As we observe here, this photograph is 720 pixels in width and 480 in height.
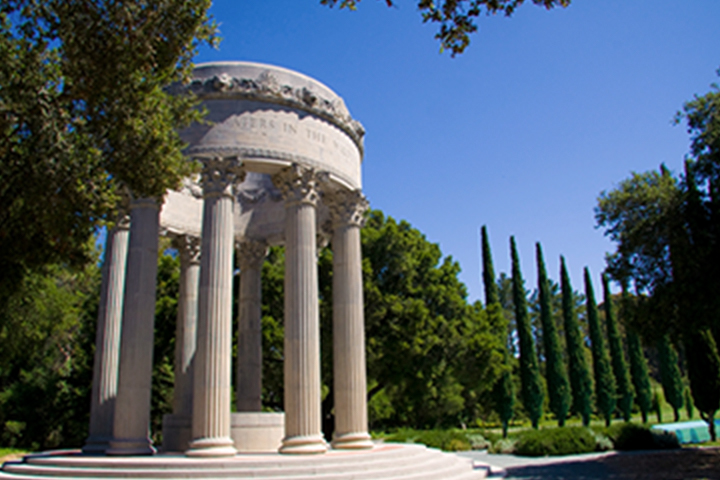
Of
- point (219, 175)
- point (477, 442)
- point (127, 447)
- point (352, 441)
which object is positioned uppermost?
point (219, 175)

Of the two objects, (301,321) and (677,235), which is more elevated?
(677,235)

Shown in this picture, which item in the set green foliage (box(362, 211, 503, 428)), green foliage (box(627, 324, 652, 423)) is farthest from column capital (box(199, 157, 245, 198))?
green foliage (box(627, 324, 652, 423))

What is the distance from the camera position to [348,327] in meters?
27.0

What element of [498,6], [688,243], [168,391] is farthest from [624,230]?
[168,391]

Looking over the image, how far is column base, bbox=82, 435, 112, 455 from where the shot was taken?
2305 cm

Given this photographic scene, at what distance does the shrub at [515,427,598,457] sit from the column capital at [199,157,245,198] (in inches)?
1038

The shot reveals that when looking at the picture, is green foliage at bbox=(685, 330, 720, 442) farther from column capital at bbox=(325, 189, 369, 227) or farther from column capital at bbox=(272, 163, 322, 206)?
column capital at bbox=(272, 163, 322, 206)

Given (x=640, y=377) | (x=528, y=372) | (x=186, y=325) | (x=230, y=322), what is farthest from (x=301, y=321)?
(x=640, y=377)

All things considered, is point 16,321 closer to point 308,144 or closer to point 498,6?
point 308,144

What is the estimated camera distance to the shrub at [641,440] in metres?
39.2

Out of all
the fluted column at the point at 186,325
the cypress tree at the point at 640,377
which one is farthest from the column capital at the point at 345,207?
the cypress tree at the point at 640,377

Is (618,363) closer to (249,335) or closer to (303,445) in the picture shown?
(249,335)

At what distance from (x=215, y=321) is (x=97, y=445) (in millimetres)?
7302

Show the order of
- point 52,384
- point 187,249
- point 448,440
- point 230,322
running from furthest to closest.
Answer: point 52,384 → point 448,440 → point 187,249 → point 230,322
